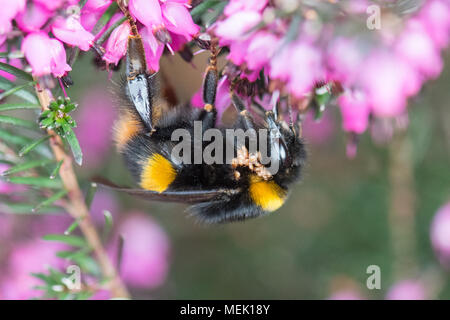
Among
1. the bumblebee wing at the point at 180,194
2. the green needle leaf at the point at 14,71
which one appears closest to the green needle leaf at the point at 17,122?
the green needle leaf at the point at 14,71

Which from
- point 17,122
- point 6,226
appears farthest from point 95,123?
point 17,122

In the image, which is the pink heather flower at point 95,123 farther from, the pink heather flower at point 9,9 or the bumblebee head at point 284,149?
the pink heather flower at point 9,9

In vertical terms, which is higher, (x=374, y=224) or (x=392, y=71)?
(x=374, y=224)

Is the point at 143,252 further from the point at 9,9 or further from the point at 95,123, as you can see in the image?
the point at 9,9

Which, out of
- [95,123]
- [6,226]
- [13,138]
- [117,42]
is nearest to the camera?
[117,42]
